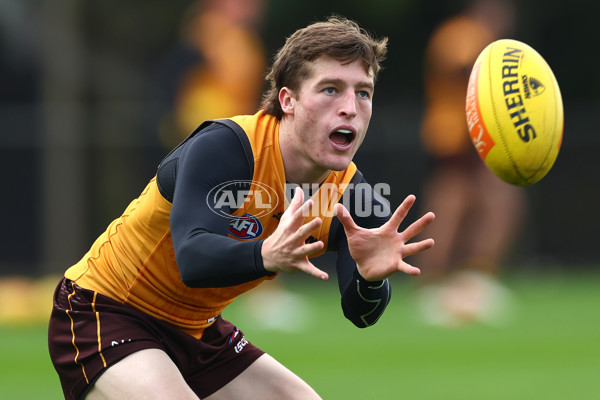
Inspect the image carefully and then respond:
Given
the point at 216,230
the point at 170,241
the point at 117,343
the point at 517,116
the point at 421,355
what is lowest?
the point at 421,355

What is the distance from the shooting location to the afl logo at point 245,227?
4363 millimetres

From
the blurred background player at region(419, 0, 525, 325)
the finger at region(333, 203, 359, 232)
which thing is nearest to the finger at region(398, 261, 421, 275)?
the finger at region(333, 203, 359, 232)

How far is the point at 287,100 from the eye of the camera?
178 inches


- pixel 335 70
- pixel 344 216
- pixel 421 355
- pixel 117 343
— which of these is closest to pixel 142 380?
pixel 117 343

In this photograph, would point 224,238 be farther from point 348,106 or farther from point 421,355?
point 421,355

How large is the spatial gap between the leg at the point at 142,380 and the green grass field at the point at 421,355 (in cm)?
274

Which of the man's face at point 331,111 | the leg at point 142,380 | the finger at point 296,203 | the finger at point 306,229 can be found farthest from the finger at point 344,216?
the leg at point 142,380

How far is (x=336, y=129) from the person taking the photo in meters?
4.36

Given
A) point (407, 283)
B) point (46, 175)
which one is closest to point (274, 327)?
point (407, 283)

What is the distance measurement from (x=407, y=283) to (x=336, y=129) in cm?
894

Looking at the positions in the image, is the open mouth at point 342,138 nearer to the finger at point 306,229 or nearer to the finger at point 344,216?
the finger at point 344,216

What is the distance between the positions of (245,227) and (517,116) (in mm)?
1264

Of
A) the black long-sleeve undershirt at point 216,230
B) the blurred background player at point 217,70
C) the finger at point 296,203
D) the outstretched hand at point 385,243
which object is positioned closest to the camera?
the finger at point 296,203

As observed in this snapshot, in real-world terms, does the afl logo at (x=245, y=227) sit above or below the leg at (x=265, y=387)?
above
